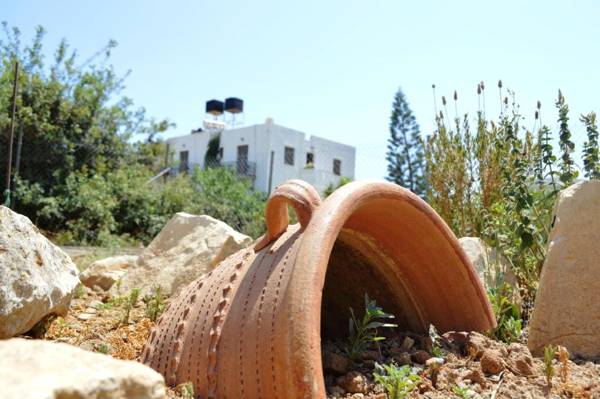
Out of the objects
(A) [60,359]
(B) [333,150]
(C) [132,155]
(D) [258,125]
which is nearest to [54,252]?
(A) [60,359]

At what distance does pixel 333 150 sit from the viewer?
2214 centimetres

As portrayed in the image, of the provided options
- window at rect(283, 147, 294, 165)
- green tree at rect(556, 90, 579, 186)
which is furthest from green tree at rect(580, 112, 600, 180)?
window at rect(283, 147, 294, 165)

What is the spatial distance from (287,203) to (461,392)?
734 mm

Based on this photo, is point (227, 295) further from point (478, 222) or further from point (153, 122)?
point (153, 122)

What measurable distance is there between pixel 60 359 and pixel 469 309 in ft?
5.29

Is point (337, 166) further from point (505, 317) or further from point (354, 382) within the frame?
point (354, 382)

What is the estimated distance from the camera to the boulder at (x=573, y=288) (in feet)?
6.77

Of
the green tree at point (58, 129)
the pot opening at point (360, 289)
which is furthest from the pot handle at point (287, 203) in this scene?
the green tree at point (58, 129)

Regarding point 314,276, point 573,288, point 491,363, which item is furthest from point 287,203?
point 573,288

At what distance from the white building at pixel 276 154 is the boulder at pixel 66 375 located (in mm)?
16719

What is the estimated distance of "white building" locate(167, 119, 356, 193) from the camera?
18969mm

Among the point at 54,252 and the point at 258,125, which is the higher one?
the point at 258,125

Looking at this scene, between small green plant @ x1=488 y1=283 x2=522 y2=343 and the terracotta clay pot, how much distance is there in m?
0.16

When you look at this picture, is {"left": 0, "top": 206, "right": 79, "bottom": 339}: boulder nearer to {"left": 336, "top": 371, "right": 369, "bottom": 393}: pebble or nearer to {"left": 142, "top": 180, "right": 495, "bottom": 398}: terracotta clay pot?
{"left": 142, "top": 180, "right": 495, "bottom": 398}: terracotta clay pot
